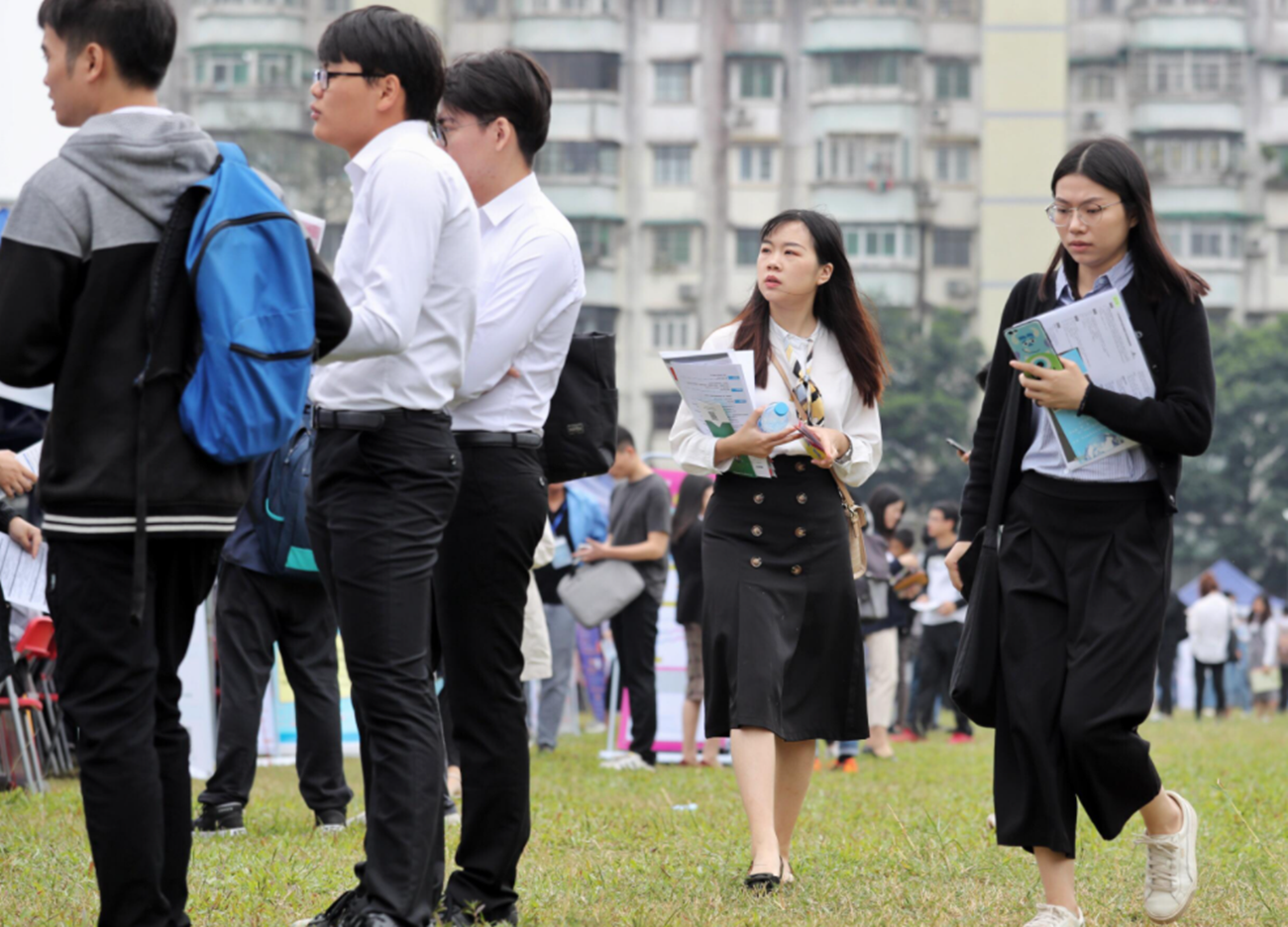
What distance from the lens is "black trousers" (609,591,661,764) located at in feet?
39.4

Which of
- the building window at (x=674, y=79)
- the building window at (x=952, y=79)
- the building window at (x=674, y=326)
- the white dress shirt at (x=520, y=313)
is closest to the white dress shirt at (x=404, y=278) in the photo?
the white dress shirt at (x=520, y=313)

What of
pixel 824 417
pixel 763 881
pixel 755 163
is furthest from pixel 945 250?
pixel 763 881

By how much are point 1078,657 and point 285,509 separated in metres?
3.47

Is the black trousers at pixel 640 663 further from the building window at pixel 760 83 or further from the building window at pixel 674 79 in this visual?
the building window at pixel 760 83

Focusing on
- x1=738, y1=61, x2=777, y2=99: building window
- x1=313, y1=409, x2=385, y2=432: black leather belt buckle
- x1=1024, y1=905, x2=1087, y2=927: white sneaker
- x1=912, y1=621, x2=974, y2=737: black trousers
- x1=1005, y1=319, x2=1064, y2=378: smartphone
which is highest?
x1=738, y1=61, x2=777, y2=99: building window

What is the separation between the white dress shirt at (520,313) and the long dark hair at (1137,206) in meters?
1.32

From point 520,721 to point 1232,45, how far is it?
7171cm

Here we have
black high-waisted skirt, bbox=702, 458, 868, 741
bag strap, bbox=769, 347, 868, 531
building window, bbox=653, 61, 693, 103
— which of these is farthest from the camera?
building window, bbox=653, 61, 693, 103

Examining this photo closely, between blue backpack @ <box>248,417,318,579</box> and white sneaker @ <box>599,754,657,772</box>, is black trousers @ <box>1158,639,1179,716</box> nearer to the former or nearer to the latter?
white sneaker @ <box>599,754,657,772</box>

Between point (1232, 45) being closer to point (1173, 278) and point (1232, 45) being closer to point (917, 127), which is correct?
point (917, 127)

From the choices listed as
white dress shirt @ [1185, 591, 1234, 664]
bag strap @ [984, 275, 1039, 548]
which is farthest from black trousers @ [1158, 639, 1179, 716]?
bag strap @ [984, 275, 1039, 548]

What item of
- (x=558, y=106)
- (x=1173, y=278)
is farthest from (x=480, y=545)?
(x=558, y=106)

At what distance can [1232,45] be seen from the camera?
7012 cm

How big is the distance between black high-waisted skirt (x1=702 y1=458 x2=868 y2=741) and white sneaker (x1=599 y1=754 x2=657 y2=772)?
19.0ft
